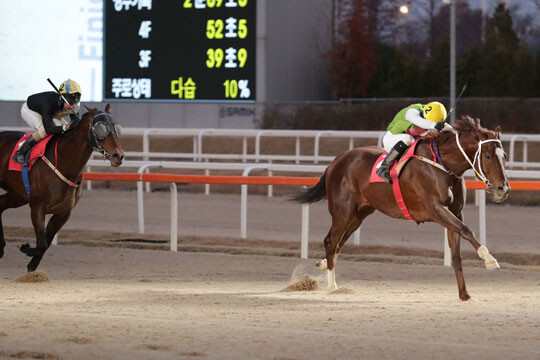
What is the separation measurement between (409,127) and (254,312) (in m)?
2.05

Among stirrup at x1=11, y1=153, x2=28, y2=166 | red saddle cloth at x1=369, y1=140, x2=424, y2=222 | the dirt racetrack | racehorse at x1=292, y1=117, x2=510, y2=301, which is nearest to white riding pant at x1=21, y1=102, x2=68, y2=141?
stirrup at x1=11, y1=153, x2=28, y2=166

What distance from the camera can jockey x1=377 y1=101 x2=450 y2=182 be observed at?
716 centimetres

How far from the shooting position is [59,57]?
20.4 m

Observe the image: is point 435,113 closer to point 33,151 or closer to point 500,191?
point 500,191

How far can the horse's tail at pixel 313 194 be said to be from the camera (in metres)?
8.14

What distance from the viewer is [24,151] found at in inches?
324

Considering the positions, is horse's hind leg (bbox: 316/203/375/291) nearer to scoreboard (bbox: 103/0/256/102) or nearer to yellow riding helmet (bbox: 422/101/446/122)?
yellow riding helmet (bbox: 422/101/446/122)

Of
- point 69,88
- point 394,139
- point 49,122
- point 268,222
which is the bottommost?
point 268,222

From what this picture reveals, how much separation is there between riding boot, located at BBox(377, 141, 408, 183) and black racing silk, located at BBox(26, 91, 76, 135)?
2534 mm

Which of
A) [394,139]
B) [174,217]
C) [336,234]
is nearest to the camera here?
[394,139]

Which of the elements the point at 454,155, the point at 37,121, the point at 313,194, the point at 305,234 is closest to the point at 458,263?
the point at 454,155

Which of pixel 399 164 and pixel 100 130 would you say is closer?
pixel 399 164

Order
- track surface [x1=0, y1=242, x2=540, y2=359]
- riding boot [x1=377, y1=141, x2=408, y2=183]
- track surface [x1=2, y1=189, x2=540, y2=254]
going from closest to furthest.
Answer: track surface [x1=0, y1=242, x2=540, y2=359] < riding boot [x1=377, y1=141, x2=408, y2=183] < track surface [x1=2, y1=189, x2=540, y2=254]

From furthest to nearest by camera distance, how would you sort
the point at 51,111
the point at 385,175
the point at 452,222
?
the point at 51,111 → the point at 385,175 → the point at 452,222
